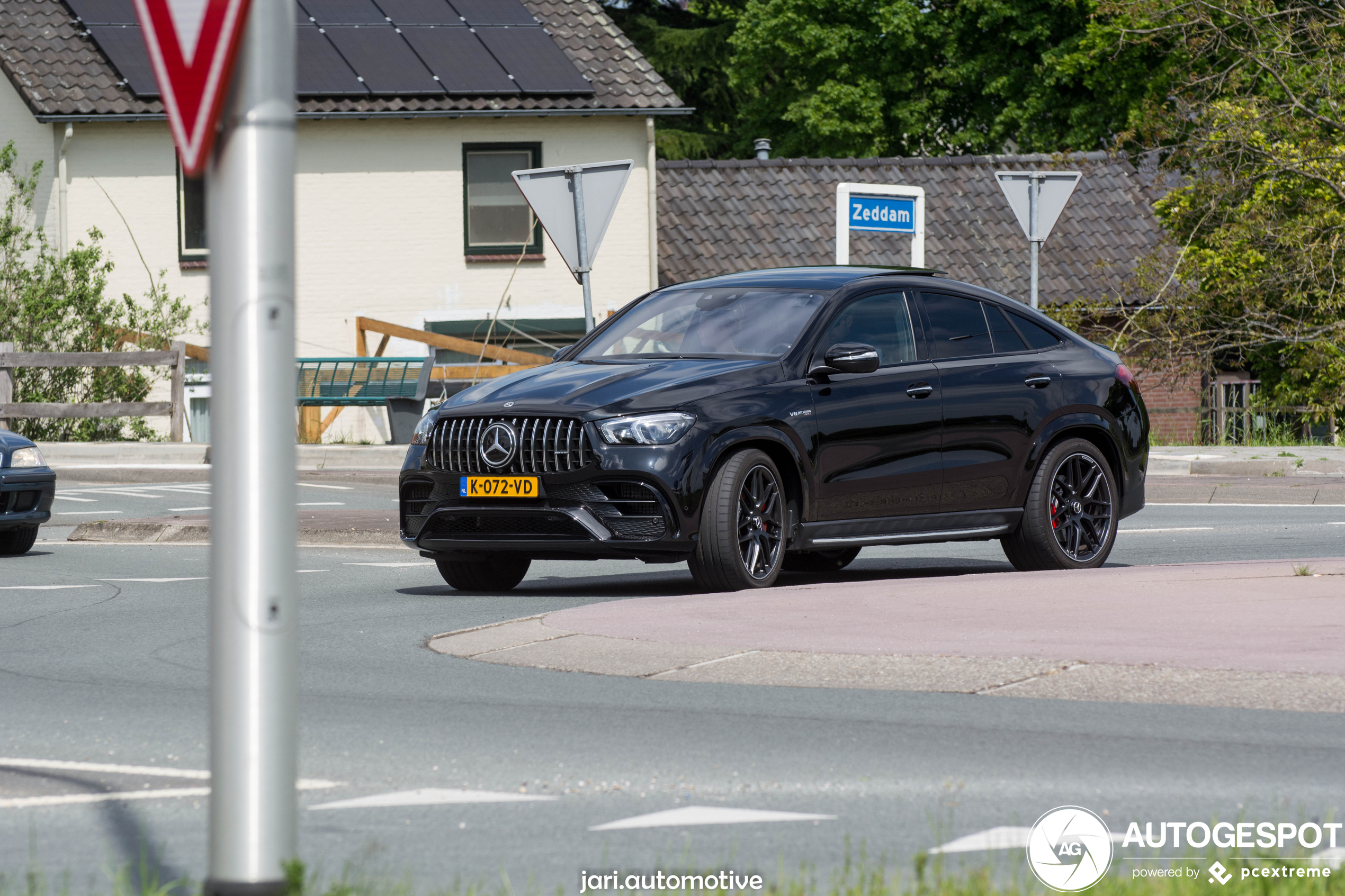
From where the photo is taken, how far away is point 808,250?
34.6 metres

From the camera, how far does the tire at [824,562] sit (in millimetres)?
12242

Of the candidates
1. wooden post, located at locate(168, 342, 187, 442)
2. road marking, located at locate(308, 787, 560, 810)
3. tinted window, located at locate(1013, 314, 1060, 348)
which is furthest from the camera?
wooden post, located at locate(168, 342, 187, 442)

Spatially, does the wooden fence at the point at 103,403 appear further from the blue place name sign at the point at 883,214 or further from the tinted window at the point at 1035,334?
the tinted window at the point at 1035,334

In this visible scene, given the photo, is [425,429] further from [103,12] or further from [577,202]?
[103,12]

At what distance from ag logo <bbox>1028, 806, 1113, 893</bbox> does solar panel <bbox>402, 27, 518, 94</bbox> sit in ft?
88.4

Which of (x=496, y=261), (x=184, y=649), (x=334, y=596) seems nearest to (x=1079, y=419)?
(x=334, y=596)

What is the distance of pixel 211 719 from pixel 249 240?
2.83 ft

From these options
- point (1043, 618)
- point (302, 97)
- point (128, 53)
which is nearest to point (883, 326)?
point (1043, 618)

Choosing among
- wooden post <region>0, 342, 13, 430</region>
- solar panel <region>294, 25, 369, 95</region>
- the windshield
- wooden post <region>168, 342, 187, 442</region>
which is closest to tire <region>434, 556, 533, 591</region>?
the windshield

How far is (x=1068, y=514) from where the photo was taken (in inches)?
456

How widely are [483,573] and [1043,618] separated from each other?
3.58 metres

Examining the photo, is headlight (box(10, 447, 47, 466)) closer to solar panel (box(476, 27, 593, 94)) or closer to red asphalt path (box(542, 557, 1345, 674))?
red asphalt path (box(542, 557, 1345, 674))

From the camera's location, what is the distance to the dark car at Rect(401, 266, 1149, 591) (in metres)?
9.87

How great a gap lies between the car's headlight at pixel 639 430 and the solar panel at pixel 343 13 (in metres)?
23.5
